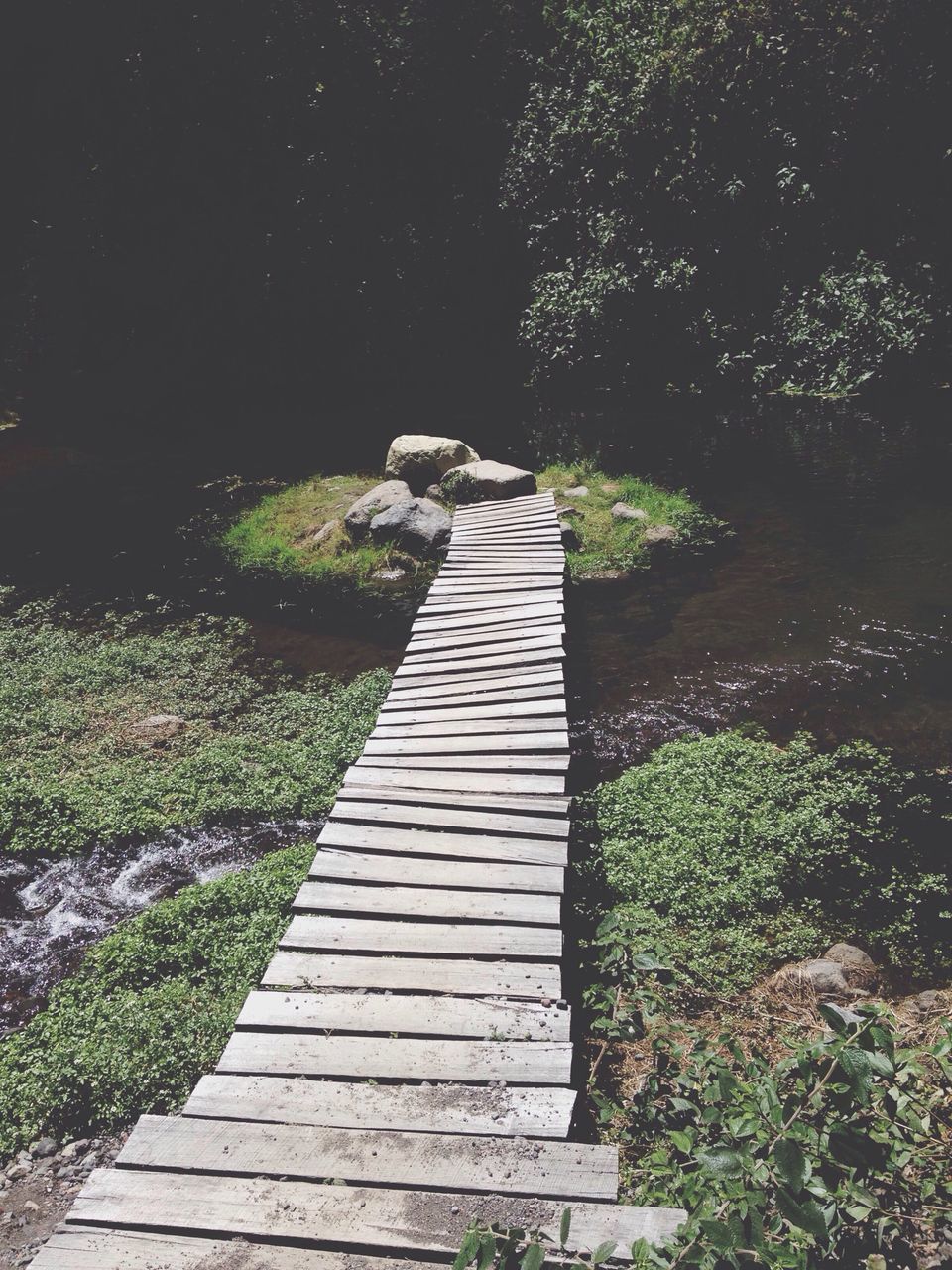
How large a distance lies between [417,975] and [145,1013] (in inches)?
67.0

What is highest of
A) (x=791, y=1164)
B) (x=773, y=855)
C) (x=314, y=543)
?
(x=791, y=1164)

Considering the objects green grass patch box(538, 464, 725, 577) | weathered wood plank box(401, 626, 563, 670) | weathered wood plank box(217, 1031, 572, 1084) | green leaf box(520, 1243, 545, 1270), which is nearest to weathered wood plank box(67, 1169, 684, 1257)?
weathered wood plank box(217, 1031, 572, 1084)

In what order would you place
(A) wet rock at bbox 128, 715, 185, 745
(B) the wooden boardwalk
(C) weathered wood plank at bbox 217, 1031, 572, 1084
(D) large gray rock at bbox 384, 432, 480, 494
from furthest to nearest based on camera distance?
(D) large gray rock at bbox 384, 432, 480, 494 < (A) wet rock at bbox 128, 715, 185, 745 < (C) weathered wood plank at bbox 217, 1031, 572, 1084 < (B) the wooden boardwalk

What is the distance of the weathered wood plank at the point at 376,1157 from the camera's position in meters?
3.14

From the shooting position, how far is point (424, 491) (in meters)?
12.9

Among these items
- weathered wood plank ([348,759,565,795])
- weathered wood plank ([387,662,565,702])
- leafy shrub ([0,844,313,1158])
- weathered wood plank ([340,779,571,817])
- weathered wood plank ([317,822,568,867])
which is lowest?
leafy shrub ([0,844,313,1158])

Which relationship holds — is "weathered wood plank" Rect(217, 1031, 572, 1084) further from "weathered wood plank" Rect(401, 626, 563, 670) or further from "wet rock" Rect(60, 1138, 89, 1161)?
"weathered wood plank" Rect(401, 626, 563, 670)

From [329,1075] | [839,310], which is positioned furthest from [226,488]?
[329,1075]

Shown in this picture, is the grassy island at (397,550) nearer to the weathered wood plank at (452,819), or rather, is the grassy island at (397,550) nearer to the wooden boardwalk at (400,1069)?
the wooden boardwalk at (400,1069)

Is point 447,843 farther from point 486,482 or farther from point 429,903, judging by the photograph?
point 486,482

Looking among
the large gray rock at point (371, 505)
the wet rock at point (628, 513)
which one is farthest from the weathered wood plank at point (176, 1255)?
the wet rock at point (628, 513)

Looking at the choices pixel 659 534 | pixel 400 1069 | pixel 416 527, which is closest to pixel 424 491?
pixel 416 527

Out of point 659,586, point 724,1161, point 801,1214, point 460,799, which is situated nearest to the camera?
point 801,1214

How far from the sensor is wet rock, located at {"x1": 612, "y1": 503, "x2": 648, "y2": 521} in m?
12.1
